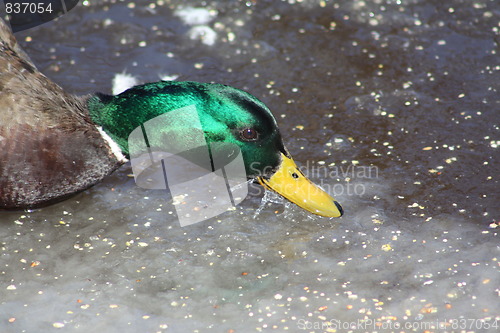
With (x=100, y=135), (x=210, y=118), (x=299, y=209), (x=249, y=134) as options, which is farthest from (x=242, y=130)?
(x=100, y=135)

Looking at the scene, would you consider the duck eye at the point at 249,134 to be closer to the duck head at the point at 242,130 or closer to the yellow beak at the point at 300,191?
the duck head at the point at 242,130

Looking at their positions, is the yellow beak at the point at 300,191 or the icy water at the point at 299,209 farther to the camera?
the yellow beak at the point at 300,191

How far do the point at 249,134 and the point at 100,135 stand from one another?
0.81 m

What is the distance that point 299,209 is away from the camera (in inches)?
146

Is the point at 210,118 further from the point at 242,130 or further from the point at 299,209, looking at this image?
the point at 299,209

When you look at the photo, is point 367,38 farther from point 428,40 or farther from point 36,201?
point 36,201

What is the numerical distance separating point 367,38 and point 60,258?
2798 millimetres

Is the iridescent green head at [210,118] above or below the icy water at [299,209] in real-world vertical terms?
above

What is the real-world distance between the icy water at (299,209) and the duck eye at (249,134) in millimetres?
429

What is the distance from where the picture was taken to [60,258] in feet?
11.1

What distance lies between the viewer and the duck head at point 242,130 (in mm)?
3428

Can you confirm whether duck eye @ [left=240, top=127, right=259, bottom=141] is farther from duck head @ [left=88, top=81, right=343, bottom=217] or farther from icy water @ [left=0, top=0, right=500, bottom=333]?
icy water @ [left=0, top=0, right=500, bottom=333]

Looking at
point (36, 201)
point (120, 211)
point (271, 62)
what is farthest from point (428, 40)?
point (36, 201)

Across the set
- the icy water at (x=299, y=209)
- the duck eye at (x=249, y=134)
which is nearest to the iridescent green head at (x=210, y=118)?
the duck eye at (x=249, y=134)
